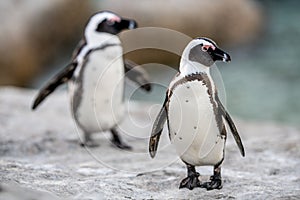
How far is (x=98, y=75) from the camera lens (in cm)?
229

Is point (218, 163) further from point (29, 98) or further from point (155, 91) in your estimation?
point (155, 91)

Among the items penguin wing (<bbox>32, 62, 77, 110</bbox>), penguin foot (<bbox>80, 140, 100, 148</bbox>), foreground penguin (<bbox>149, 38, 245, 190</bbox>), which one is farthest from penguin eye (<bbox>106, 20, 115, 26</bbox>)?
foreground penguin (<bbox>149, 38, 245, 190</bbox>)

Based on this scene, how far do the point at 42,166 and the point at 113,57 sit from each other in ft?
1.84

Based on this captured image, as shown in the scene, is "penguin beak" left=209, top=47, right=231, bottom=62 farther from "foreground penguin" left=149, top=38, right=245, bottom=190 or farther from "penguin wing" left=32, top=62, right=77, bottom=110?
"penguin wing" left=32, top=62, right=77, bottom=110

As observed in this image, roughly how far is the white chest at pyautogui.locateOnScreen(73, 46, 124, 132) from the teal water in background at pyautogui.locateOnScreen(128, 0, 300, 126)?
1825 millimetres

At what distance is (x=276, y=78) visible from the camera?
5.47 metres

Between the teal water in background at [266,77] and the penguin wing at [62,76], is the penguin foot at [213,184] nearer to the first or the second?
the penguin wing at [62,76]

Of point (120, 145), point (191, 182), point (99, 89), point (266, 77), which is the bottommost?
point (266, 77)

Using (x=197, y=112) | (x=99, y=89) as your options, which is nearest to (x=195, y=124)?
(x=197, y=112)

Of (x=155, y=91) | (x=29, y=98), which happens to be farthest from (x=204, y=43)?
(x=155, y=91)

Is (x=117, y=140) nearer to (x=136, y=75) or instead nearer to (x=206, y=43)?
(x=136, y=75)

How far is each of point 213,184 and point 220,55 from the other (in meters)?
0.34

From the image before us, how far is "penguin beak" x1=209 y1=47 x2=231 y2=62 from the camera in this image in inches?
63.9

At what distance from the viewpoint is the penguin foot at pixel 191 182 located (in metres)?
1.67
